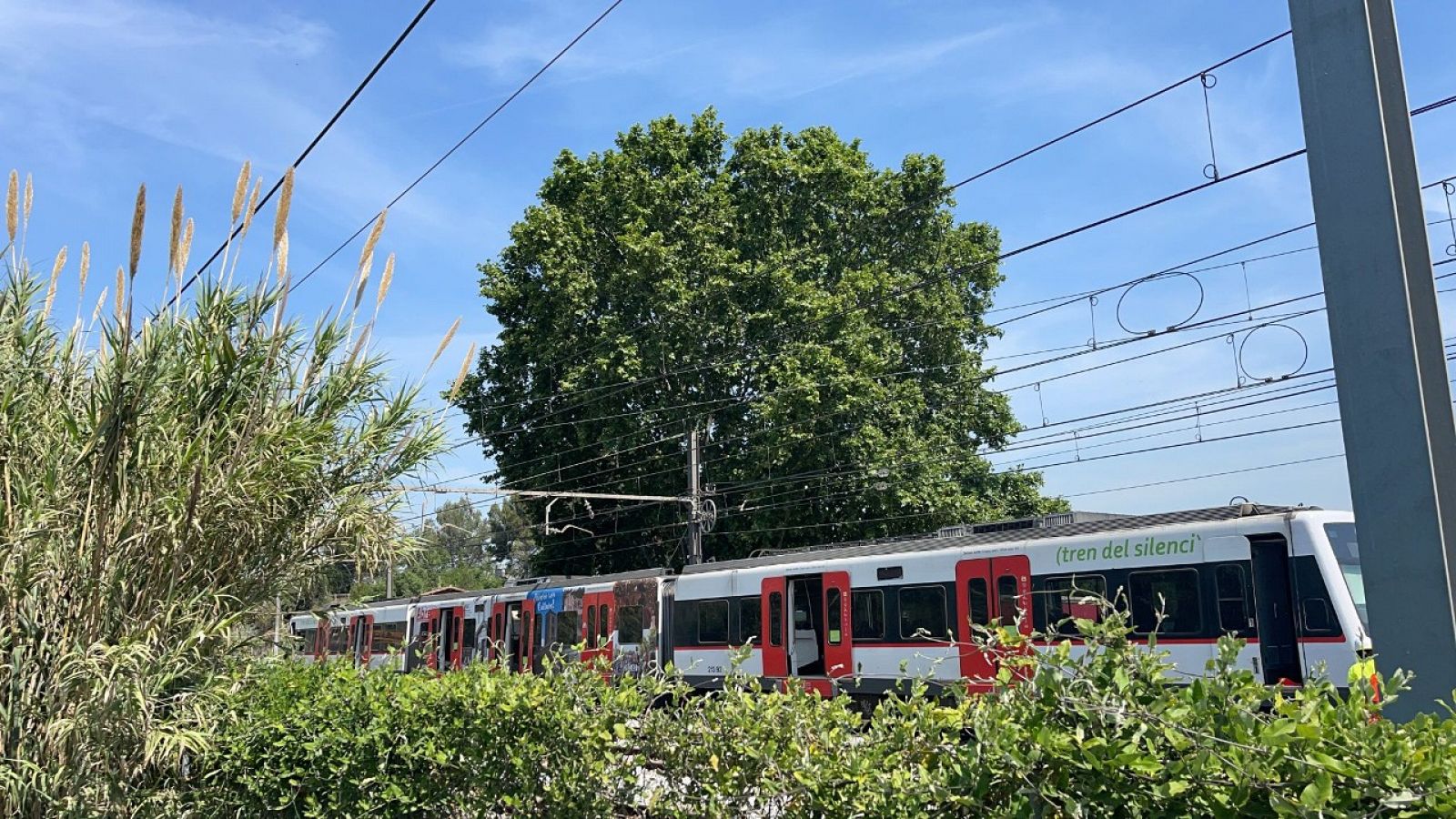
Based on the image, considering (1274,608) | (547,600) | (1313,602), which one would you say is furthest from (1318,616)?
(547,600)

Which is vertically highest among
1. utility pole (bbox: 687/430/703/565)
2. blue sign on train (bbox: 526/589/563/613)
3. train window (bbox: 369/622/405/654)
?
utility pole (bbox: 687/430/703/565)

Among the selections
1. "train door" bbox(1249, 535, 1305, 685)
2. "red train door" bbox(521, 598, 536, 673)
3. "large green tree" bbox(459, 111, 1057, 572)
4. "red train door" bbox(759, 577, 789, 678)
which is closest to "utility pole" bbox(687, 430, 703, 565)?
"large green tree" bbox(459, 111, 1057, 572)

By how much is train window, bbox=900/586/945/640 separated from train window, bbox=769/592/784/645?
258 centimetres

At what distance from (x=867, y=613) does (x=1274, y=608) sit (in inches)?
240

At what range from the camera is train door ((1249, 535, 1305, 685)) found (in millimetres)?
12211

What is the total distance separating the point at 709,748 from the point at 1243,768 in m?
2.23

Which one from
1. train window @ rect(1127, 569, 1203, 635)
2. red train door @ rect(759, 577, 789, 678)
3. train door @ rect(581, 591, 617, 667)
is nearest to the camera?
train window @ rect(1127, 569, 1203, 635)

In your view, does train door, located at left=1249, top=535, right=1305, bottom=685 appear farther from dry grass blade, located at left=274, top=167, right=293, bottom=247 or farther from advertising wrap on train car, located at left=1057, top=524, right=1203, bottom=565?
dry grass blade, located at left=274, top=167, right=293, bottom=247

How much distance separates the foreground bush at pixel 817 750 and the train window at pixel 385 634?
22798mm

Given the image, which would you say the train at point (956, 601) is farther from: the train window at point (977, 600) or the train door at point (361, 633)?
the train door at point (361, 633)

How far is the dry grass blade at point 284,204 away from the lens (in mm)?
6684

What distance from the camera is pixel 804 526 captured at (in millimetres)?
25812

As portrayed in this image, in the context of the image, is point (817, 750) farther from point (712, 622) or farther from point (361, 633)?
point (361, 633)

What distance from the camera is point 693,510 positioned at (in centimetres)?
2523
